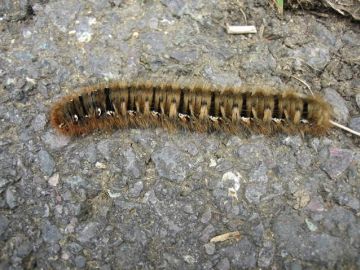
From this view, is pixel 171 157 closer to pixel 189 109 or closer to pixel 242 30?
pixel 189 109

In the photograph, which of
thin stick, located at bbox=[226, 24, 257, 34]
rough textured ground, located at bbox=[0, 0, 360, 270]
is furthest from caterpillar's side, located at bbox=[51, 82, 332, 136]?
thin stick, located at bbox=[226, 24, 257, 34]

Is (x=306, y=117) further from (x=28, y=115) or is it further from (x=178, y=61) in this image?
(x=28, y=115)

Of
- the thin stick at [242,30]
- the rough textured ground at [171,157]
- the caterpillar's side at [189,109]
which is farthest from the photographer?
the thin stick at [242,30]

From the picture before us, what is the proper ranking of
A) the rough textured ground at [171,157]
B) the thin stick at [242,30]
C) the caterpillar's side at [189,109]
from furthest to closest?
1. the thin stick at [242,30]
2. the caterpillar's side at [189,109]
3. the rough textured ground at [171,157]

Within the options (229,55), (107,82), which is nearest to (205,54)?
(229,55)

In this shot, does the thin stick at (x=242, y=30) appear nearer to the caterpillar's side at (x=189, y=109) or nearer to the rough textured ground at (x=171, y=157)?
the rough textured ground at (x=171, y=157)

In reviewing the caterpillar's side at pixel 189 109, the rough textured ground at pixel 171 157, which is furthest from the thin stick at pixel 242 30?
the caterpillar's side at pixel 189 109

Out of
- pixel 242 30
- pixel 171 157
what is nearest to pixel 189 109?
pixel 171 157
